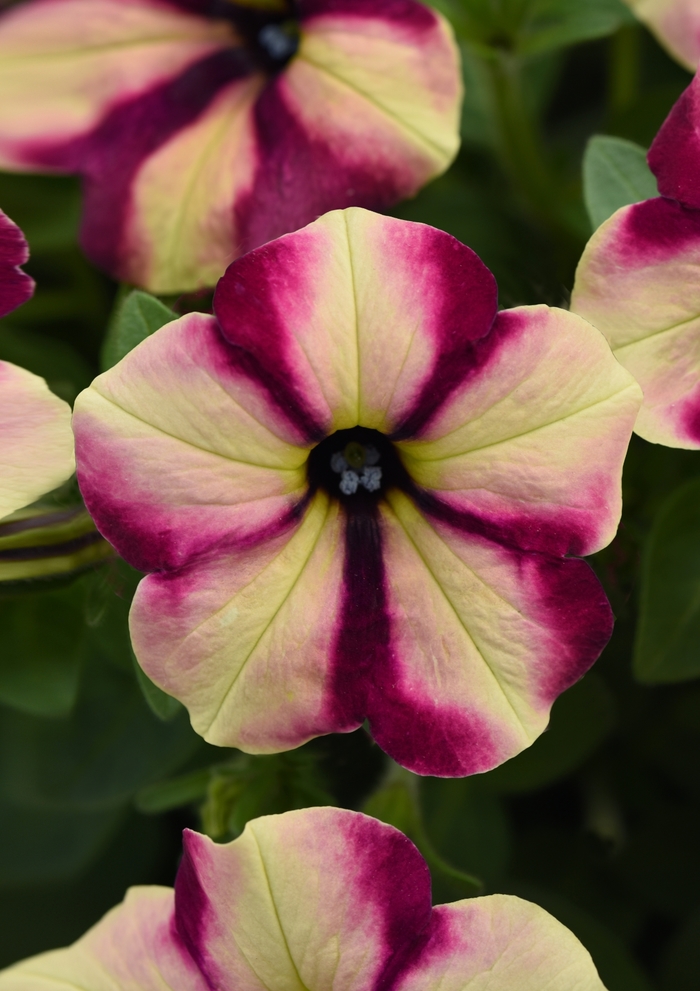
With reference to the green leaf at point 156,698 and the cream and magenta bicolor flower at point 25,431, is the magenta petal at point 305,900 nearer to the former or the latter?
the green leaf at point 156,698

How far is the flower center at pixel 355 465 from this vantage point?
0.58m

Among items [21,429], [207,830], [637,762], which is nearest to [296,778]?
[207,830]

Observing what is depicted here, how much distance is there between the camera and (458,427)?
1.72 ft

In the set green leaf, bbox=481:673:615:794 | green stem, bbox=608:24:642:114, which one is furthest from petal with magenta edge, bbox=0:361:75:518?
green stem, bbox=608:24:642:114

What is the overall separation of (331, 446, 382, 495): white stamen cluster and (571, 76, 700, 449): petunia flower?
5.3 inches

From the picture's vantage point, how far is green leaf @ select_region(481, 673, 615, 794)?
0.81m

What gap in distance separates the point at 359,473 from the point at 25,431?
7.0 inches

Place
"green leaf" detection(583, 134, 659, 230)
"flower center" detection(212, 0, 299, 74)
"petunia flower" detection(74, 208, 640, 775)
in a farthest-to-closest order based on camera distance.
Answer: "flower center" detection(212, 0, 299, 74), "green leaf" detection(583, 134, 659, 230), "petunia flower" detection(74, 208, 640, 775)

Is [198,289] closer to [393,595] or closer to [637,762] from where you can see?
[393,595]

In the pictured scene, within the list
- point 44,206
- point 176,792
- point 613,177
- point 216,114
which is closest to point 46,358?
point 44,206

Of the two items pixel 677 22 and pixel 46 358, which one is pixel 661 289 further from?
pixel 46 358

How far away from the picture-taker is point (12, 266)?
0.58m

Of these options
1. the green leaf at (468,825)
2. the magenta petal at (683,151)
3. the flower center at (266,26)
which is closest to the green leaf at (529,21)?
the flower center at (266,26)

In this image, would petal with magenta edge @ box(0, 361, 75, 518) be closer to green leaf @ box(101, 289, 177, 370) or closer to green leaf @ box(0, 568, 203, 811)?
green leaf @ box(101, 289, 177, 370)
